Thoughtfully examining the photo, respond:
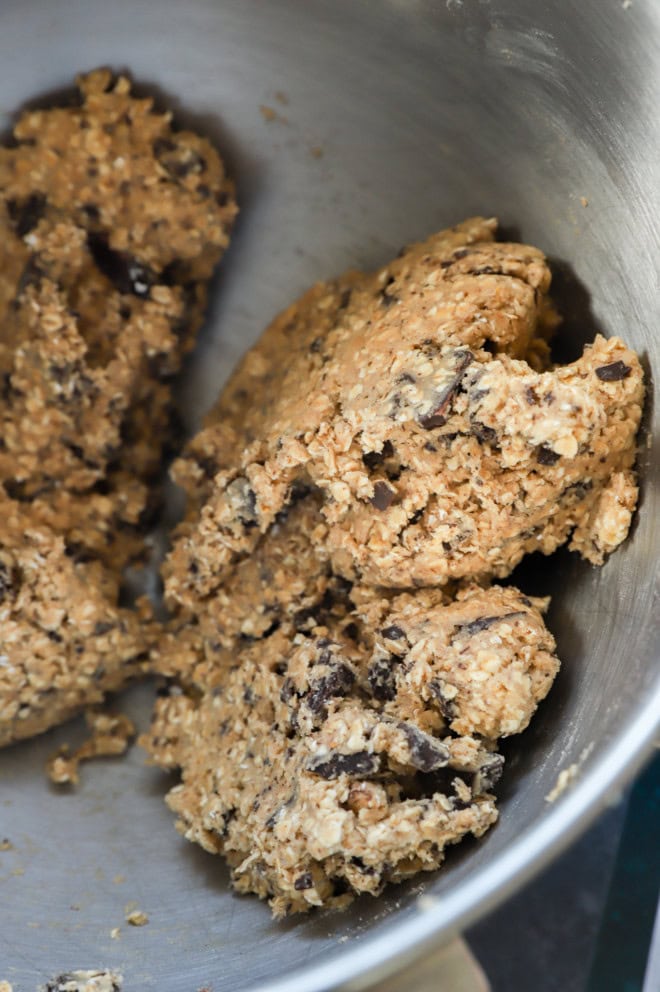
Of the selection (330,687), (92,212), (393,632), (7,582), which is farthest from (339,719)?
(92,212)

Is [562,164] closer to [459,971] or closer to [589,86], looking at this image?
[589,86]

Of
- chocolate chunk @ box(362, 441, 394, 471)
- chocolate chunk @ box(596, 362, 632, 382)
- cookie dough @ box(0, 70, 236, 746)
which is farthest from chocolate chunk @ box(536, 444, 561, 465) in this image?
cookie dough @ box(0, 70, 236, 746)

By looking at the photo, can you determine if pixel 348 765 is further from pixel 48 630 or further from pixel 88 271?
pixel 88 271

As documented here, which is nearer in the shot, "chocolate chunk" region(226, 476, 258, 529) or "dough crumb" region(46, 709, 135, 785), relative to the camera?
"chocolate chunk" region(226, 476, 258, 529)

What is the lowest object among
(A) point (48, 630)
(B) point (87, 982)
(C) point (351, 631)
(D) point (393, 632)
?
(B) point (87, 982)

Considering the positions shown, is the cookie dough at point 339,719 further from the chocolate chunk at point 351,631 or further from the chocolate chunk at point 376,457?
the chocolate chunk at point 376,457

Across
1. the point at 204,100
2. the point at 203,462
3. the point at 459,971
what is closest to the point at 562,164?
the point at 204,100

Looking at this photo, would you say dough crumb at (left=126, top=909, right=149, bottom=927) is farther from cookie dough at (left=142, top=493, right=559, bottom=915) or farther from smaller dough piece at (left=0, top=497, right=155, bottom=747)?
smaller dough piece at (left=0, top=497, right=155, bottom=747)

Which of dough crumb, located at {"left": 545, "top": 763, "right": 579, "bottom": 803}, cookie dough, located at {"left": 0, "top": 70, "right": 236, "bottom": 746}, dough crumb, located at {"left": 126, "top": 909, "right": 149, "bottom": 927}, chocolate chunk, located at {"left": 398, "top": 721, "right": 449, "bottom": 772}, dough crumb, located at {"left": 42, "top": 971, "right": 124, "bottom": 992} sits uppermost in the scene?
dough crumb, located at {"left": 545, "top": 763, "right": 579, "bottom": 803}
